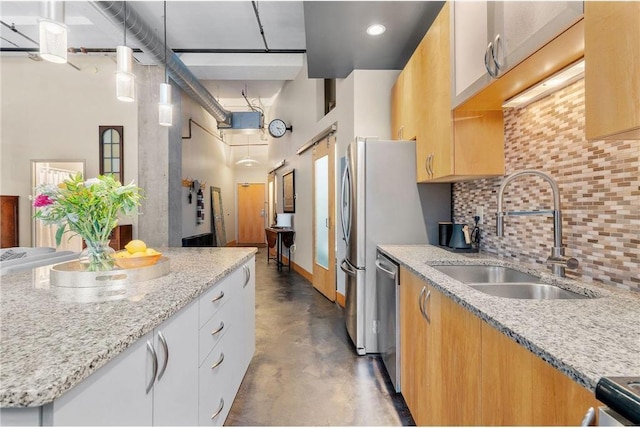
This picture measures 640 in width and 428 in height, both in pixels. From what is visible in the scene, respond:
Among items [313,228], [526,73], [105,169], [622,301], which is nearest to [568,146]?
[526,73]

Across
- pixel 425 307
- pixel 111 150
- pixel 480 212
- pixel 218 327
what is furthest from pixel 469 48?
Result: pixel 111 150

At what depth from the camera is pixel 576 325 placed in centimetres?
81

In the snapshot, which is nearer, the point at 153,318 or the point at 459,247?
the point at 153,318

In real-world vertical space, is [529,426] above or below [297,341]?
above

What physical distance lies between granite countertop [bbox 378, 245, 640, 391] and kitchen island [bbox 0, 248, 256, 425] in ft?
3.24

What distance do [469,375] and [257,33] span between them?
4.34 metres

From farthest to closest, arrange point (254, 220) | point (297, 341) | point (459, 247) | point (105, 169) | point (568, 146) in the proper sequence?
1. point (254, 220)
2. point (105, 169)
3. point (297, 341)
4. point (459, 247)
5. point (568, 146)

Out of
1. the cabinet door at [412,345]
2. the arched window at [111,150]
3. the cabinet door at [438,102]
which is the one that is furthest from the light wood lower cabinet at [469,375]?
the arched window at [111,150]

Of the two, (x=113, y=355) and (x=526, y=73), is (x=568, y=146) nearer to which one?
(x=526, y=73)

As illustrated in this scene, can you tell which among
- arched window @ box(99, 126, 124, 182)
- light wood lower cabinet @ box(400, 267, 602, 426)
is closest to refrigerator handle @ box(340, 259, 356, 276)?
light wood lower cabinet @ box(400, 267, 602, 426)

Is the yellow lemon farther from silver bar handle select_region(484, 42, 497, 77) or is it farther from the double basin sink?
silver bar handle select_region(484, 42, 497, 77)

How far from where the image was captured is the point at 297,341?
9.24 ft

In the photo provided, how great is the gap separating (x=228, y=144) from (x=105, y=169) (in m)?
5.05

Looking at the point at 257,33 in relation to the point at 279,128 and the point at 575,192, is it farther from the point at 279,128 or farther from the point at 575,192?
the point at 575,192
